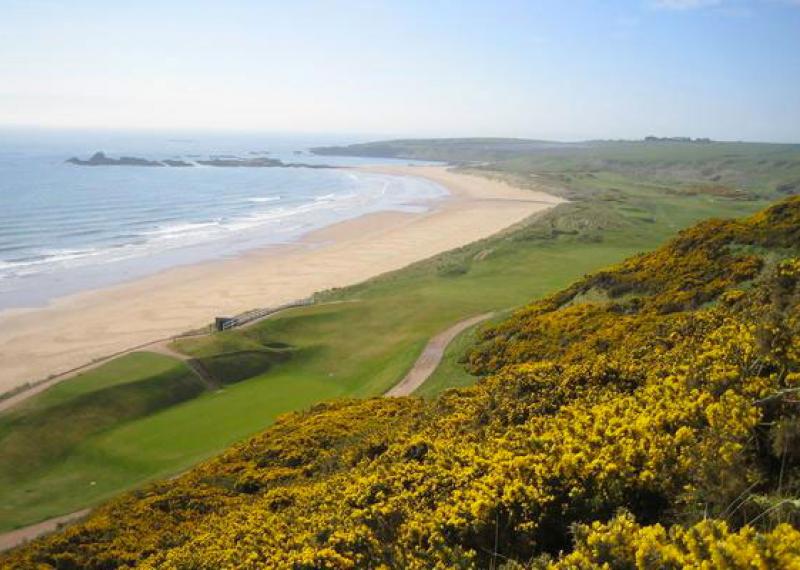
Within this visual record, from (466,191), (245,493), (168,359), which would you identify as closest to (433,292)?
(168,359)

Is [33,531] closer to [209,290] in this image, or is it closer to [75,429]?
[75,429]

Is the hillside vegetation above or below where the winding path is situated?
above

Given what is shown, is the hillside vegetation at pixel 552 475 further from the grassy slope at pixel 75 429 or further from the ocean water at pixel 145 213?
the ocean water at pixel 145 213

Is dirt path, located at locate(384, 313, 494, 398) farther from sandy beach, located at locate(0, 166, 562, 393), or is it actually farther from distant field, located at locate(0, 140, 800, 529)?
sandy beach, located at locate(0, 166, 562, 393)

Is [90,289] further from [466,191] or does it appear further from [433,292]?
[466,191]

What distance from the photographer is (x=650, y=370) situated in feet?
41.3

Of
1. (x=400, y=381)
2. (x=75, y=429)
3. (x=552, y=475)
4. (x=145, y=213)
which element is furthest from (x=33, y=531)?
(x=145, y=213)

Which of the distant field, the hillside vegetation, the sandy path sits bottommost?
the sandy path

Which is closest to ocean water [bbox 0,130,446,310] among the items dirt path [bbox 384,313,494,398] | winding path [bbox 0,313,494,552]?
winding path [bbox 0,313,494,552]

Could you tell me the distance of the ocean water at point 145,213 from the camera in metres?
59.3

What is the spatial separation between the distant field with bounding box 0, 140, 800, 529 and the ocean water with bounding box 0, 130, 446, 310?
2473 cm

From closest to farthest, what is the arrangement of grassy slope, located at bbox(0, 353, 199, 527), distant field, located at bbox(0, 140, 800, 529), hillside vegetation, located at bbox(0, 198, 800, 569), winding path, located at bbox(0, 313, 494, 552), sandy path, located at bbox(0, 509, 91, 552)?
hillside vegetation, located at bbox(0, 198, 800, 569), sandy path, located at bbox(0, 509, 91, 552), winding path, located at bbox(0, 313, 494, 552), grassy slope, located at bbox(0, 353, 199, 527), distant field, located at bbox(0, 140, 800, 529)

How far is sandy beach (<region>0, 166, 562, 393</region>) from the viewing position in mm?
40003

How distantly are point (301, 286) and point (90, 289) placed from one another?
16618 mm
